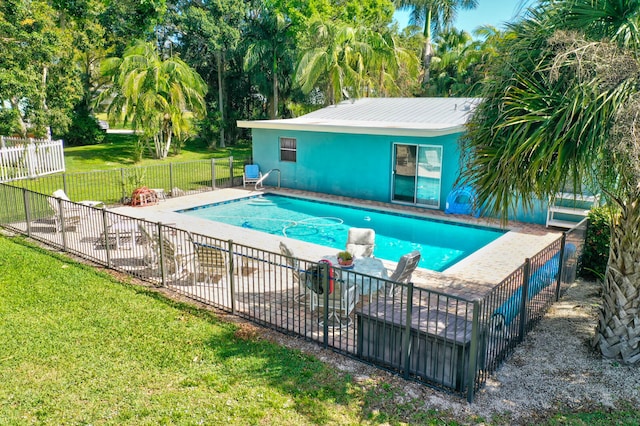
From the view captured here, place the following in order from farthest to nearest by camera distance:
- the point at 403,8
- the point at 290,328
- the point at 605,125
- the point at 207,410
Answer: the point at 403,8
the point at 290,328
the point at 207,410
the point at 605,125

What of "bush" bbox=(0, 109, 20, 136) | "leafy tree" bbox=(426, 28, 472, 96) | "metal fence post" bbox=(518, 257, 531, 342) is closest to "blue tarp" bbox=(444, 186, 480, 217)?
"metal fence post" bbox=(518, 257, 531, 342)

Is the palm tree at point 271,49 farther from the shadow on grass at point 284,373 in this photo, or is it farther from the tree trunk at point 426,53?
the shadow on grass at point 284,373

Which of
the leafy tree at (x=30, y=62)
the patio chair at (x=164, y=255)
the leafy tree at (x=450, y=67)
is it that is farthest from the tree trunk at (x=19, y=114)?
the leafy tree at (x=450, y=67)

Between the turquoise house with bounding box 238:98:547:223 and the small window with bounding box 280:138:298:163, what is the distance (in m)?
0.04

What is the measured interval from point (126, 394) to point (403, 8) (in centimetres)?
4836

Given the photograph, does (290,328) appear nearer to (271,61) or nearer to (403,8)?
(271,61)

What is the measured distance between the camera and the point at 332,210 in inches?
674

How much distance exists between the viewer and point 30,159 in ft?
67.0

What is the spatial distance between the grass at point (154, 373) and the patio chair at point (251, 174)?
12.0 metres

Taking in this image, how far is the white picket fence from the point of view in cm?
1955

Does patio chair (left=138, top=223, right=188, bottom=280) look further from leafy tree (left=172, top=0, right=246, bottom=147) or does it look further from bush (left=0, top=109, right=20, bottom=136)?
leafy tree (left=172, top=0, right=246, bottom=147)

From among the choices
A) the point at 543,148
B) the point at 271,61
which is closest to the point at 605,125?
the point at 543,148

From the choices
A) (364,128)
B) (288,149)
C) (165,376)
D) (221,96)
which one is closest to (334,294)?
(165,376)

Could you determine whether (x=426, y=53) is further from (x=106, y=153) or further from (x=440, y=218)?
(x=440, y=218)
